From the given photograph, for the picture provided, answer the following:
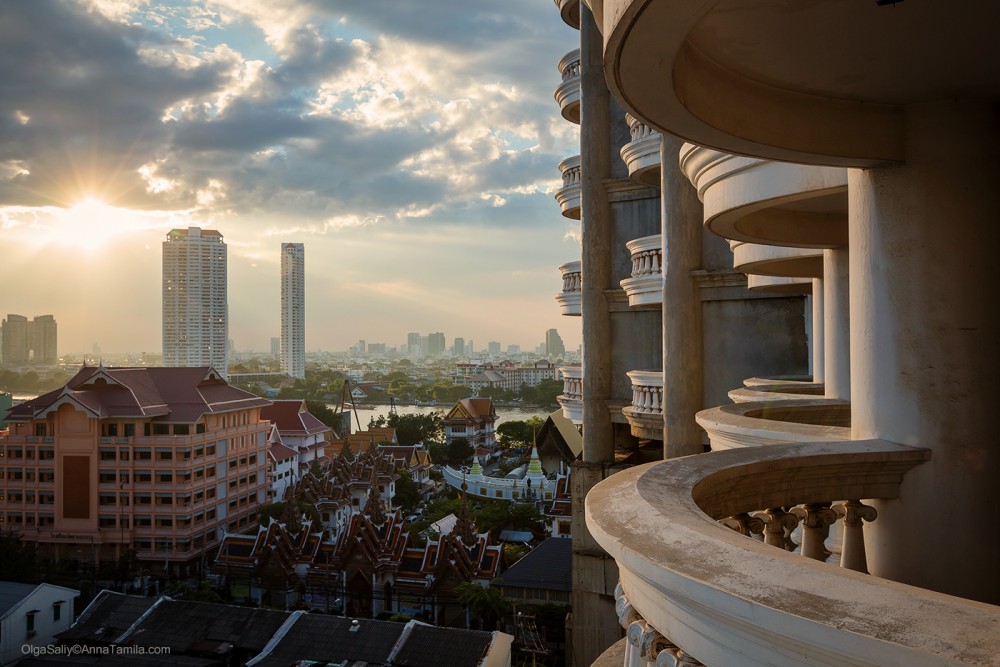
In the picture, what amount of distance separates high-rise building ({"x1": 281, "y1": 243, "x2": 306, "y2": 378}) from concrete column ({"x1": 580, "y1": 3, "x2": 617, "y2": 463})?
14899cm

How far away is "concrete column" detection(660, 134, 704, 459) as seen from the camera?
1121cm

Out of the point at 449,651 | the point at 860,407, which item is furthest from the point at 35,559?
the point at 860,407

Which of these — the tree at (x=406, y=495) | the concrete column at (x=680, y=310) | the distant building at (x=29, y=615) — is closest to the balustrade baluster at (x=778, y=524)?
the concrete column at (x=680, y=310)

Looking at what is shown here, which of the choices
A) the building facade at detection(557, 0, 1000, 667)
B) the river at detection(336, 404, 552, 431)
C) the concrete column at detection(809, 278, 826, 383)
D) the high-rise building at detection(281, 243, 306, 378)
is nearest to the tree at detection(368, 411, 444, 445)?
the river at detection(336, 404, 552, 431)

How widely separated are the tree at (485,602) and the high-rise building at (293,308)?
141923 millimetres

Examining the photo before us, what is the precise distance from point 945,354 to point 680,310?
8.25m

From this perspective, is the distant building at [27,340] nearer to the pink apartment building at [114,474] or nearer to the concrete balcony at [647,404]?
the pink apartment building at [114,474]

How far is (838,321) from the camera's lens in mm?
6734

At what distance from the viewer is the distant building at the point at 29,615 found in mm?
21062

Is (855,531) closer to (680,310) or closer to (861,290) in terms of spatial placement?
(861,290)

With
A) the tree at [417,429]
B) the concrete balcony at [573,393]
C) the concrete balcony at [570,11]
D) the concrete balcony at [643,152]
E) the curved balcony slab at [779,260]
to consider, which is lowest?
the tree at [417,429]

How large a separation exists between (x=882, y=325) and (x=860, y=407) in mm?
411

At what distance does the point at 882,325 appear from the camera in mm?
3420

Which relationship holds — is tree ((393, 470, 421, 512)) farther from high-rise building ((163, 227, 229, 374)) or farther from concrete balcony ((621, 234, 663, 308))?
high-rise building ((163, 227, 229, 374))
